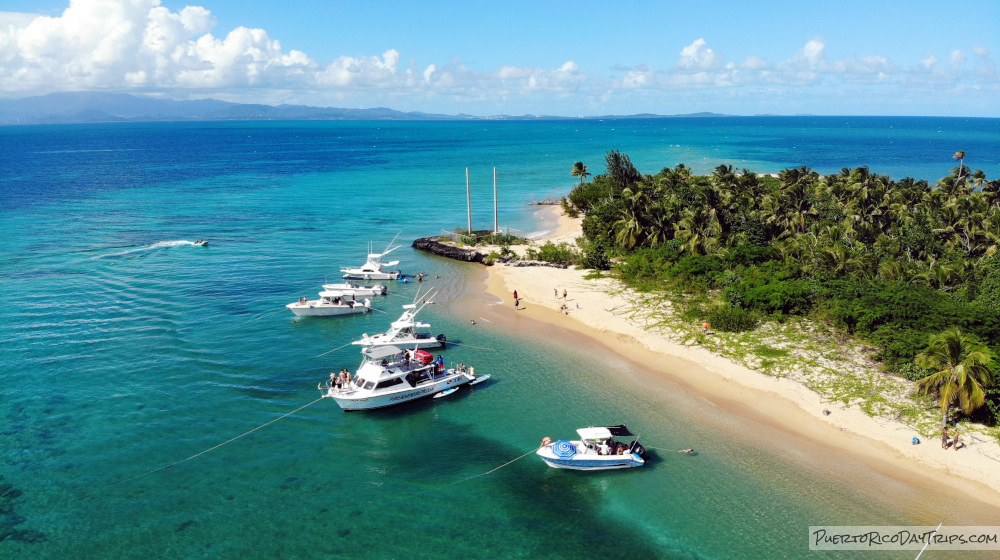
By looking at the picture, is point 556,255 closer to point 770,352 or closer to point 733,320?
point 733,320

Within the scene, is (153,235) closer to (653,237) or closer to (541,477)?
(653,237)

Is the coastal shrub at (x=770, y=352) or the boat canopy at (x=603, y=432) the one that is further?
the coastal shrub at (x=770, y=352)

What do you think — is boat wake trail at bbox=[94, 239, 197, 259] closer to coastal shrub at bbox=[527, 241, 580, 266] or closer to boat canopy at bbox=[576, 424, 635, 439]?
coastal shrub at bbox=[527, 241, 580, 266]

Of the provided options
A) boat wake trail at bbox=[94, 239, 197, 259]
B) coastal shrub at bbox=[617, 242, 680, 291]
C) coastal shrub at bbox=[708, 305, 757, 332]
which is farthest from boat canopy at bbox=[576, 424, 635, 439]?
boat wake trail at bbox=[94, 239, 197, 259]

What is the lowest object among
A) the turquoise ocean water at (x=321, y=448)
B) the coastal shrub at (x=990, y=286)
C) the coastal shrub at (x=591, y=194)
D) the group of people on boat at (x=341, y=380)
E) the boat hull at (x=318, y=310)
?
the turquoise ocean water at (x=321, y=448)

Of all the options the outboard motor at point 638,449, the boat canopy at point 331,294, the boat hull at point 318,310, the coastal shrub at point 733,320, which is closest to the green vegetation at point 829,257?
the coastal shrub at point 733,320

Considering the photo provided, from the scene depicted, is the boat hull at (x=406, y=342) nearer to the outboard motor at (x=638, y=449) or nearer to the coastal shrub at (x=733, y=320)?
the outboard motor at (x=638, y=449)

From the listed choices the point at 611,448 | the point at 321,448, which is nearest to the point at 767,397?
the point at 611,448
